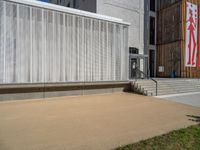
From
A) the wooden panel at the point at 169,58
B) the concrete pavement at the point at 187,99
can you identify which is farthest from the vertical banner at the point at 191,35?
the concrete pavement at the point at 187,99

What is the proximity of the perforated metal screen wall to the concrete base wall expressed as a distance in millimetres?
344

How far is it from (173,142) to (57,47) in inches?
355

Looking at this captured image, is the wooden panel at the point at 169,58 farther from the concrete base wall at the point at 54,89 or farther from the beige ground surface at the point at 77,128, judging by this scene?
the beige ground surface at the point at 77,128

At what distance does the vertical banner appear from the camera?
24.2 m

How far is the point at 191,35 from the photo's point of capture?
24.6m

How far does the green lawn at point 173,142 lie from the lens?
4.17m

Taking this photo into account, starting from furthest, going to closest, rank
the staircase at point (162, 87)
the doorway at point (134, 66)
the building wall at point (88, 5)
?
the building wall at point (88, 5) < the doorway at point (134, 66) < the staircase at point (162, 87)

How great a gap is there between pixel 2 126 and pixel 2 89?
482 centimetres

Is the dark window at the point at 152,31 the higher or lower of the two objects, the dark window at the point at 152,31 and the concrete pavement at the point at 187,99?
the higher

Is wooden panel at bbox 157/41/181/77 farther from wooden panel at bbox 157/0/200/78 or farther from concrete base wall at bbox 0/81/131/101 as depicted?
concrete base wall at bbox 0/81/131/101

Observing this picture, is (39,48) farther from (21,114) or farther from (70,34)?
(21,114)

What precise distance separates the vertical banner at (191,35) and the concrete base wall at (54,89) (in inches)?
543

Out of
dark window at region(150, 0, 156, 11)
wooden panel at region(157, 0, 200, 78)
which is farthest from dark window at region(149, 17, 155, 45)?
dark window at region(150, 0, 156, 11)

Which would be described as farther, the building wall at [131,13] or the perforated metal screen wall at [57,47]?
the building wall at [131,13]
